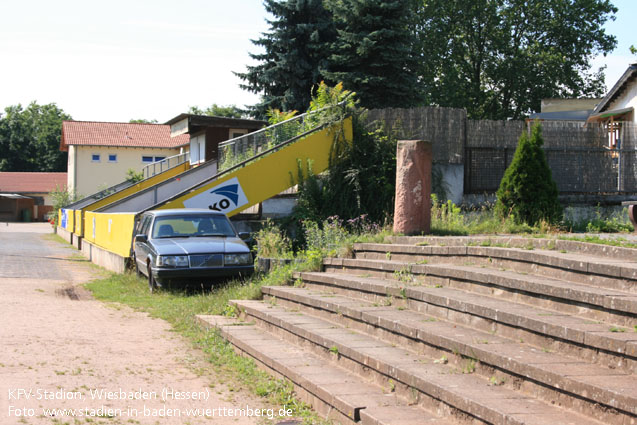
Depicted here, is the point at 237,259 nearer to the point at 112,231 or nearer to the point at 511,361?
the point at 112,231

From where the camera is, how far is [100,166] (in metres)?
59.2

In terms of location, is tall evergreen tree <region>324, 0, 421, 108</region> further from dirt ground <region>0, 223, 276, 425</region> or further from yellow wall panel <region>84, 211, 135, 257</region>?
dirt ground <region>0, 223, 276, 425</region>

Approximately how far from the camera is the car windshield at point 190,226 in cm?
1395

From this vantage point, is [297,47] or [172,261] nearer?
[172,261]

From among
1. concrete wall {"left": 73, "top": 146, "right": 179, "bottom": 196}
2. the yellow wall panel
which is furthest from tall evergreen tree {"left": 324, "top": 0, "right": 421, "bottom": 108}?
concrete wall {"left": 73, "top": 146, "right": 179, "bottom": 196}

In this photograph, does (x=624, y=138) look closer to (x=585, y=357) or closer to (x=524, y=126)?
(x=524, y=126)

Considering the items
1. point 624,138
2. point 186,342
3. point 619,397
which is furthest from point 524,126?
point 619,397

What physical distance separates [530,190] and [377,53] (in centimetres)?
1792

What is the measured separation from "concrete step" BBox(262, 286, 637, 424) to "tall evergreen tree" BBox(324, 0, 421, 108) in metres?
22.7

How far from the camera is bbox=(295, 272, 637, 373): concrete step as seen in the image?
4.71 m

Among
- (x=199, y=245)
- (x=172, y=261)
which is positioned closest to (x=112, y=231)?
(x=199, y=245)

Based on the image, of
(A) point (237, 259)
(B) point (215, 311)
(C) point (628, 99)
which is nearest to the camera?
(B) point (215, 311)

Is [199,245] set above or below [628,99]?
below

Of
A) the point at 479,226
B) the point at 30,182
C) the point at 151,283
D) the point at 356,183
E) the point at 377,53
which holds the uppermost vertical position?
the point at 377,53
